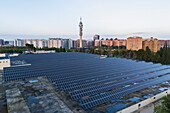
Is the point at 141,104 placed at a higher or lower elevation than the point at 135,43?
lower

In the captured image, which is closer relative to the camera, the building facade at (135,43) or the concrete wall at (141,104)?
the concrete wall at (141,104)

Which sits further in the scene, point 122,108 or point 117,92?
point 117,92

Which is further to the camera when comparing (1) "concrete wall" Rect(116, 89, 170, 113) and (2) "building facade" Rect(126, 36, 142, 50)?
(2) "building facade" Rect(126, 36, 142, 50)

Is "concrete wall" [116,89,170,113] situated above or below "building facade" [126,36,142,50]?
below

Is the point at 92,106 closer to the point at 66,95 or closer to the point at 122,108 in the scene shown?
the point at 122,108

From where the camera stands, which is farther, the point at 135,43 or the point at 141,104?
the point at 135,43

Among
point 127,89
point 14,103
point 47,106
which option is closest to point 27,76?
point 14,103

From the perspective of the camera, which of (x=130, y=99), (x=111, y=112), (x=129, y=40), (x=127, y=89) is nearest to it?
(x=111, y=112)

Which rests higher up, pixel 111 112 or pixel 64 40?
pixel 64 40

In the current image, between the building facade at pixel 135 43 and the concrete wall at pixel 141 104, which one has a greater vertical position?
the building facade at pixel 135 43

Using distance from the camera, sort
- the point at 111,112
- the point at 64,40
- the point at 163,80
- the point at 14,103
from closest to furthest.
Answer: the point at 111,112
the point at 14,103
the point at 163,80
the point at 64,40
